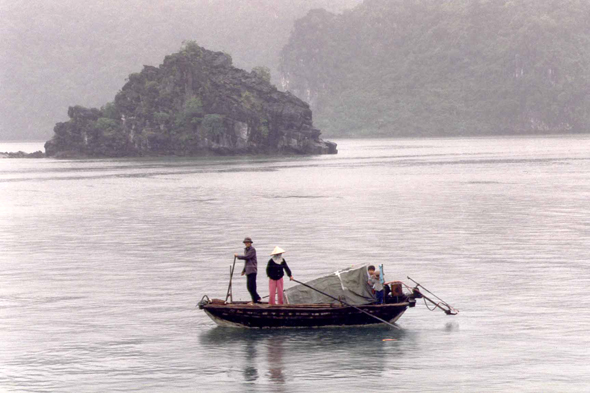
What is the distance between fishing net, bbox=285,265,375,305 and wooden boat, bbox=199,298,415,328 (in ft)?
1.81

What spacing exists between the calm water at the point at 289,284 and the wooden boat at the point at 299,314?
417mm

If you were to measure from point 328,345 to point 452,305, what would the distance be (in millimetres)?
7982

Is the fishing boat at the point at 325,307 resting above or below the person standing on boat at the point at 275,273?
below

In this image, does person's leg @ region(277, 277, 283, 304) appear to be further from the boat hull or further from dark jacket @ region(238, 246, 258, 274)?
dark jacket @ region(238, 246, 258, 274)

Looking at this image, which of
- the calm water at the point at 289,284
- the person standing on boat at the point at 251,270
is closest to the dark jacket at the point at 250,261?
the person standing on boat at the point at 251,270

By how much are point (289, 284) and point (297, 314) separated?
10380mm

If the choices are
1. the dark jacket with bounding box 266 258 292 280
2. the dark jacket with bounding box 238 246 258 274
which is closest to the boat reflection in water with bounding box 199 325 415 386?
the dark jacket with bounding box 266 258 292 280

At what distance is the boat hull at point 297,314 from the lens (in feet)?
105

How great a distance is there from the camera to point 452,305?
36750 mm

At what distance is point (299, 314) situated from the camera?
105ft

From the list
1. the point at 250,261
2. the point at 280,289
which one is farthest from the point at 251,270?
the point at 280,289

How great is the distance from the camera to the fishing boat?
1262 inches

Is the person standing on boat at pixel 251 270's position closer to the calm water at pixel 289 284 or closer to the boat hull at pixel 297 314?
the boat hull at pixel 297 314

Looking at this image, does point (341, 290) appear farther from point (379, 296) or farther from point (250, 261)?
point (250, 261)
